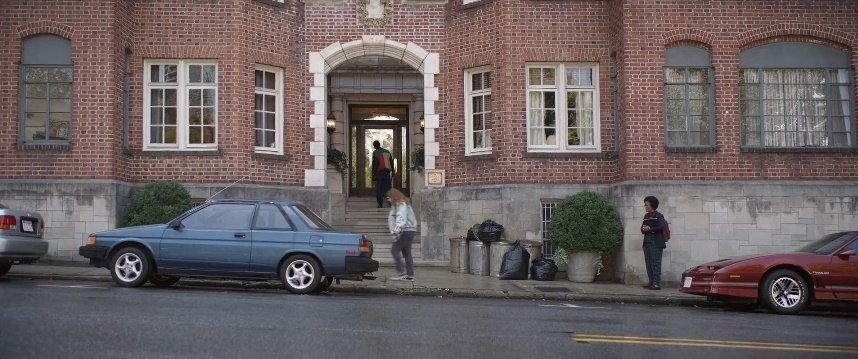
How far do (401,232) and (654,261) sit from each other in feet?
15.2

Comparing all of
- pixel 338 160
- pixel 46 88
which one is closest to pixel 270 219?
pixel 46 88

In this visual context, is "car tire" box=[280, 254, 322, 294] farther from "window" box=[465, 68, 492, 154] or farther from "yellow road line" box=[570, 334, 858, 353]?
"window" box=[465, 68, 492, 154]

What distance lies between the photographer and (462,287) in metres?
15.4

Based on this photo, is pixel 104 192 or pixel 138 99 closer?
pixel 104 192

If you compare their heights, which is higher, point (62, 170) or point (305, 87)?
point (305, 87)

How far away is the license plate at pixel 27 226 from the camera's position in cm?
1436

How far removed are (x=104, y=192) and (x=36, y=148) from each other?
5.61 feet

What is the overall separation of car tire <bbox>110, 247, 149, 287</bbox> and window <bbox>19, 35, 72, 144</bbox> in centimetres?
585

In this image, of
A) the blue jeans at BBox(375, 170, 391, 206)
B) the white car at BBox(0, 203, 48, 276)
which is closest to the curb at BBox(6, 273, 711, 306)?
the white car at BBox(0, 203, 48, 276)

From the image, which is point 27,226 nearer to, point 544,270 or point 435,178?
point 435,178

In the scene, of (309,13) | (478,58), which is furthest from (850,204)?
(309,13)

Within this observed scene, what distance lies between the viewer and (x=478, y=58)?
1980 centimetres

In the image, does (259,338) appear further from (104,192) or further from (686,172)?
(686,172)

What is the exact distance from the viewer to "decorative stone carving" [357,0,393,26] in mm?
20422
